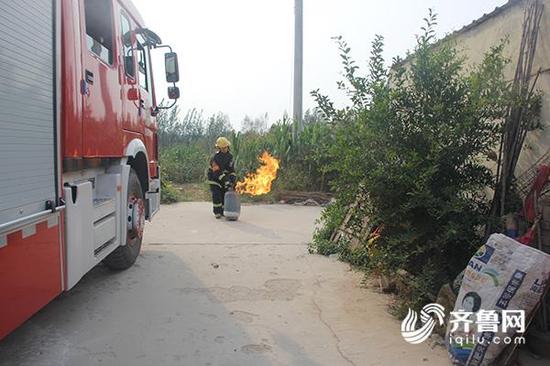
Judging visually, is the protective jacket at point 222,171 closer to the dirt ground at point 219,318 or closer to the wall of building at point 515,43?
the dirt ground at point 219,318

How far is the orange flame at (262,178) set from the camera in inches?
501

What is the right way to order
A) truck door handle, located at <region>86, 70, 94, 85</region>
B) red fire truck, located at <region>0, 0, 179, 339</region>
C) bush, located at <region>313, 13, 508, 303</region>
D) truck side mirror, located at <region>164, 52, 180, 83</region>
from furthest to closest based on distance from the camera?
1. truck side mirror, located at <region>164, 52, 180, 83</region>
2. bush, located at <region>313, 13, 508, 303</region>
3. truck door handle, located at <region>86, 70, 94, 85</region>
4. red fire truck, located at <region>0, 0, 179, 339</region>

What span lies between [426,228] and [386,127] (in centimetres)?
95

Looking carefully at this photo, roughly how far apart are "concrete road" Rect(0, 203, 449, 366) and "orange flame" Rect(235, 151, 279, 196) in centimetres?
604

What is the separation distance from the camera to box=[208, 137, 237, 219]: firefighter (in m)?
9.48

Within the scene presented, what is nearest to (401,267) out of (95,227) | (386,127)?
(386,127)

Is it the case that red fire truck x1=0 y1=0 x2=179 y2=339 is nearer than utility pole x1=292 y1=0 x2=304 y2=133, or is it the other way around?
red fire truck x1=0 y1=0 x2=179 y2=339

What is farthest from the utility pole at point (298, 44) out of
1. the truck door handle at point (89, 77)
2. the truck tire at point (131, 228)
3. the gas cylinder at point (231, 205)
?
the truck door handle at point (89, 77)

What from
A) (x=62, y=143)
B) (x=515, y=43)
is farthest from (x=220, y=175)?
(x=62, y=143)

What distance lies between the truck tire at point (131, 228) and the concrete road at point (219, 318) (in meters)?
0.13

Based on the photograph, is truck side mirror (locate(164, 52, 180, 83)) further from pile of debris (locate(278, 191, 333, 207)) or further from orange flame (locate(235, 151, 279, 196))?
orange flame (locate(235, 151, 279, 196))

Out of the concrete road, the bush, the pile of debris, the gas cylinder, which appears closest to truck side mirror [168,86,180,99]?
the concrete road

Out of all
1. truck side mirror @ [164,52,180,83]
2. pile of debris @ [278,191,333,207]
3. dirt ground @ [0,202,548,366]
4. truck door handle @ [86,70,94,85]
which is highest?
truck side mirror @ [164,52,180,83]

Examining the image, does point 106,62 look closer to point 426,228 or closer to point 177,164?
point 426,228
